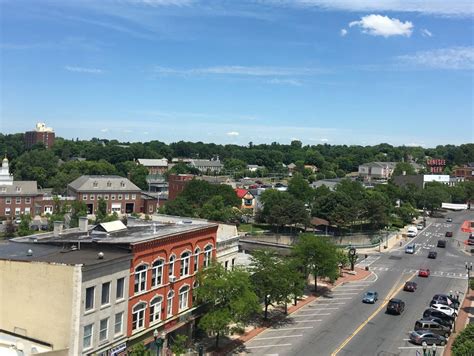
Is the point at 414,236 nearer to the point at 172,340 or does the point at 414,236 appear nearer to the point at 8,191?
the point at 172,340

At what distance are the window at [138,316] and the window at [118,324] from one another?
144 cm

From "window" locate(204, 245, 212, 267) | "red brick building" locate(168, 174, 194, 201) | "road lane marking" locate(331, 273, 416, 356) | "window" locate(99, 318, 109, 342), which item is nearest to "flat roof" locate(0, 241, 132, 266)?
"window" locate(99, 318, 109, 342)

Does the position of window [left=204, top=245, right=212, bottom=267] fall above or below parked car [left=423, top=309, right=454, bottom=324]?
above

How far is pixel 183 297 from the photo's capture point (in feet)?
141

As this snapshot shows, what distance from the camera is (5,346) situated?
3102cm

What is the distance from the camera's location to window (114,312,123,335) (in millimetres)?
34562

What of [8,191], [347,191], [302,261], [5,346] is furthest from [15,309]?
[347,191]

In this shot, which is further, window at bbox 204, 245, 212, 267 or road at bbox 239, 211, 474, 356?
window at bbox 204, 245, 212, 267

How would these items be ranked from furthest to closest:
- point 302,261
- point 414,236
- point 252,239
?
point 414,236, point 252,239, point 302,261

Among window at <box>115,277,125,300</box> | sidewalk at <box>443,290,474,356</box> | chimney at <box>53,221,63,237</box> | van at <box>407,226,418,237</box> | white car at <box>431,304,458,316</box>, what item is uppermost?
chimney at <box>53,221,63,237</box>

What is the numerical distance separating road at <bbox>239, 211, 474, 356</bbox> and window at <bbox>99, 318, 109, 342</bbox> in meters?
13.6

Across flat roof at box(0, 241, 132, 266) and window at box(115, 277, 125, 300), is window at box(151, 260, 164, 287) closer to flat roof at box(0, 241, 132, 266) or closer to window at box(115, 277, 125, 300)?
flat roof at box(0, 241, 132, 266)

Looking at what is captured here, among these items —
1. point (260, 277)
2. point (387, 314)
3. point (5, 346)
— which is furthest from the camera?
point (387, 314)

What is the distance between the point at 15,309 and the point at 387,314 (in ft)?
125
